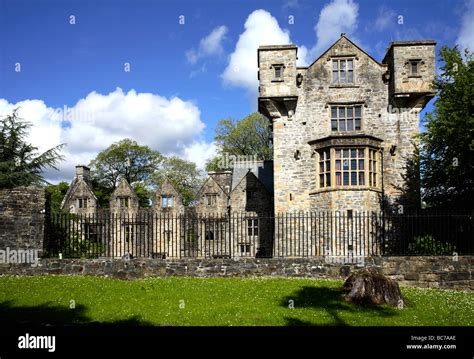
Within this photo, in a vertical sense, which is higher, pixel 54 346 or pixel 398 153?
pixel 398 153

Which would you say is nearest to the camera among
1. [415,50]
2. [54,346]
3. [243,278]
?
[54,346]

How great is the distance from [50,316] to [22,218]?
7.76m

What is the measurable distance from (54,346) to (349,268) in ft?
39.6

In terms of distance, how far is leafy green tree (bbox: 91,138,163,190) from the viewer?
64.1 meters

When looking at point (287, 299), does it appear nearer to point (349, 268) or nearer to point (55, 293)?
point (349, 268)

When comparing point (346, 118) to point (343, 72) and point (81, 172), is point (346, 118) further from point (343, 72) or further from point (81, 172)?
point (81, 172)

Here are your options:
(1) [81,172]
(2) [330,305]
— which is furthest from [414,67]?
(1) [81,172]

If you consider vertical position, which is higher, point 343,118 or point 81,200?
point 343,118

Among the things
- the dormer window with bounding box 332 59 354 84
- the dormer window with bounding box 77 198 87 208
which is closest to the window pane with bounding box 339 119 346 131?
the dormer window with bounding box 332 59 354 84

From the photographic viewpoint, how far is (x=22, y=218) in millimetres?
16328

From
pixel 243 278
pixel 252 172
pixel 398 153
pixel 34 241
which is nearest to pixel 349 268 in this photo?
pixel 243 278

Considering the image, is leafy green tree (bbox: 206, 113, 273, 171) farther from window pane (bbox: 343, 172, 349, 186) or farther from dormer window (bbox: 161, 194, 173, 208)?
window pane (bbox: 343, 172, 349, 186)

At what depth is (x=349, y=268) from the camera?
53.2 feet

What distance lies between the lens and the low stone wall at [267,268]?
51.5 ft
